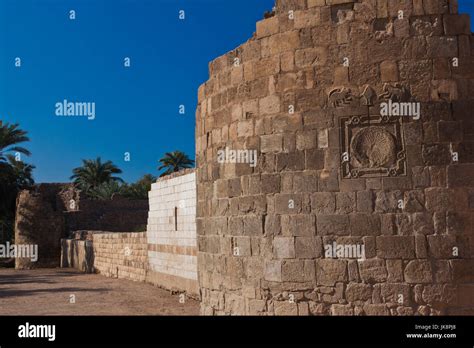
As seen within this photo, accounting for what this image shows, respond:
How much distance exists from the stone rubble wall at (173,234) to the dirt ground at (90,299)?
39 centimetres

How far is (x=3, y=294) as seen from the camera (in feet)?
43.7

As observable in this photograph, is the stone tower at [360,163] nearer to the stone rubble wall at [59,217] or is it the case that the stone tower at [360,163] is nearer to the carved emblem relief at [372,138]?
the carved emblem relief at [372,138]

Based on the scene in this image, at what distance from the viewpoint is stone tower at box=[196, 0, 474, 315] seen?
5629mm

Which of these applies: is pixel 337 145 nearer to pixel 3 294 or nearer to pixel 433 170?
pixel 433 170

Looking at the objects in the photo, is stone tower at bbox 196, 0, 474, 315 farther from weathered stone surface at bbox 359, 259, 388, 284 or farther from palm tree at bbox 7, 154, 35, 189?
palm tree at bbox 7, 154, 35, 189

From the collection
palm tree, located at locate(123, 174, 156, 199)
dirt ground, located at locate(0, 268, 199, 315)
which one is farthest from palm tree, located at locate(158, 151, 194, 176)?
dirt ground, located at locate(0, 268, 199, 315)

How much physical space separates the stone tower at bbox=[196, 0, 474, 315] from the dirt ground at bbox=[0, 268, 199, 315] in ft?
12.6

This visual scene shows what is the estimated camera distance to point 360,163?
586 centimetres

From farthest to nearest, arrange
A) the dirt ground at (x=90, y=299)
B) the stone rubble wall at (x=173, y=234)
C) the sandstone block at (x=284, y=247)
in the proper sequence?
1. the stone rubble wall at (x=173, y=234)
2. the dirt ground at (x=90, y=299)
3. the sandstone block at (x=284, y=247)

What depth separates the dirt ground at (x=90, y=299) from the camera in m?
9.96

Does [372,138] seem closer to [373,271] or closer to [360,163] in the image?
[360,163]

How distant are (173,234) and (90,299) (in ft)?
7.72

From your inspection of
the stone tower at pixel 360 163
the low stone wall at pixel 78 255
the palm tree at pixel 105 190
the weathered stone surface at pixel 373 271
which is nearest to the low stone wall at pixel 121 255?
the low stone wall at pixel 78 255
